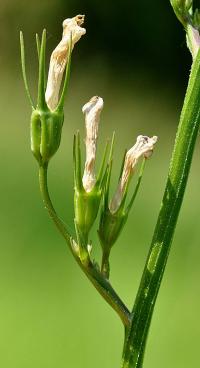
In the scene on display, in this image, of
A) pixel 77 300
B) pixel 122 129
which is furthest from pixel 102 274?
pixel 122 129

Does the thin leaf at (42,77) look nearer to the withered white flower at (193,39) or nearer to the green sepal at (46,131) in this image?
the green sepal at (46,131)

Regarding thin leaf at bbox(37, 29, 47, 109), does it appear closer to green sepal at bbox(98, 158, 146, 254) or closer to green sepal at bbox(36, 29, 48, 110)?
green sepal at bbox(36, 29, 48, 110)

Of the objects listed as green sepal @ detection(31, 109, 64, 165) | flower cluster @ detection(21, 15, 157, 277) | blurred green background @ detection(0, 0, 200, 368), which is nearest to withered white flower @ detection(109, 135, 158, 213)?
flower cluster @ detection(21, 15, 157, 277)


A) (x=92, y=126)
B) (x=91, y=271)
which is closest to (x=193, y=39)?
(x=92, y=126)

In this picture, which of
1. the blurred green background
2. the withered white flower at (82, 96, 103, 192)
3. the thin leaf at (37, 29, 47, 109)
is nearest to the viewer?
the thin leaf at (37, 29, 47, 109)

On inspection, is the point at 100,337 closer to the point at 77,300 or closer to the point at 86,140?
the point at 77,300

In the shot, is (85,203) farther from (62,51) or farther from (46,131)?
(62,51)
